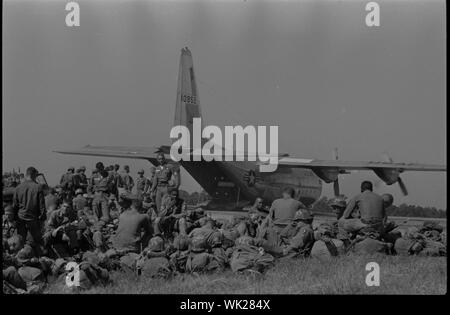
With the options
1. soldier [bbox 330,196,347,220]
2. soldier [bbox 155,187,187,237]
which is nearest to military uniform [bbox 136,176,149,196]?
soldier [bbox 155,187,187,237]

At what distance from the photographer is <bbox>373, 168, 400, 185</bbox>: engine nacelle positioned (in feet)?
67.2

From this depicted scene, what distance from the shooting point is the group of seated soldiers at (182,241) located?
8.09 metres

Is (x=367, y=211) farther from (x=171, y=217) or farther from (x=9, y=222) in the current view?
(x=9, y=222)

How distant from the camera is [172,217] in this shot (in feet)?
35.9

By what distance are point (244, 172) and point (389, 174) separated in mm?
4484

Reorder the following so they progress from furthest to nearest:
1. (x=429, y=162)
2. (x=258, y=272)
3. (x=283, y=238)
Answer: (x=429, y=162) → (x=283, y=238) → (x=258, y=272)

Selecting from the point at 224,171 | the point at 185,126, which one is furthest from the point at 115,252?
the point at 224,171

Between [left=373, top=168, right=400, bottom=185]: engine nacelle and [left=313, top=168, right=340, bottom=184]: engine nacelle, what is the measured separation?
6.58ft

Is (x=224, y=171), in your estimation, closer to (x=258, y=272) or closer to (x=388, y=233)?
(x=388, y=233)

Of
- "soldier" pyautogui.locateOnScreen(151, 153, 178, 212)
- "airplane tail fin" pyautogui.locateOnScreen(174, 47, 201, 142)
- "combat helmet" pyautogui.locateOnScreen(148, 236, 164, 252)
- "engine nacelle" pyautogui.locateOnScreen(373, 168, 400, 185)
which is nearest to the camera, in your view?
"combat helmet" pyautogui.locateOnScreen(148, 236, 164, 252)

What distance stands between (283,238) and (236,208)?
45.2ft

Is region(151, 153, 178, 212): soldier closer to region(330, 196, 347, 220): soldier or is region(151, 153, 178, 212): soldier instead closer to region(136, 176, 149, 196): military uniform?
region(136, 176, 149, 196): military uniform
